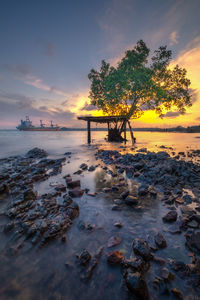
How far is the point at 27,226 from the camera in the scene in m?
2.69

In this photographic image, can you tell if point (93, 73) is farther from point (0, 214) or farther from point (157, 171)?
point (0, 214)

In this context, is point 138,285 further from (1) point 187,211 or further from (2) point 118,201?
(1) point 187,211

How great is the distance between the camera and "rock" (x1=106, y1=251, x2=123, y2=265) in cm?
198

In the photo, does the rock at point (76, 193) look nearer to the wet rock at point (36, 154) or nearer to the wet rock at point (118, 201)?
the wet rock at point (118, 201)

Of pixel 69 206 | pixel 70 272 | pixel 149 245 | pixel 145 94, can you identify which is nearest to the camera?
pixel 70 272

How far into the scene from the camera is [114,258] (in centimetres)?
200

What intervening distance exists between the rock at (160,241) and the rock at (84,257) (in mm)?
1234

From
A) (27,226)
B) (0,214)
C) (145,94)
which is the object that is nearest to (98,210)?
(27,226)

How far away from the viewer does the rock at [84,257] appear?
1.97 metres

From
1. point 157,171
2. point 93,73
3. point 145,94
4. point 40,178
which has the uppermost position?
point 93,73

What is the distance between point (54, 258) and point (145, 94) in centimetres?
2016

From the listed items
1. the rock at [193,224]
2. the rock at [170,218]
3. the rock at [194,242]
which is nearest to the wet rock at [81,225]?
the rock at [170,218]

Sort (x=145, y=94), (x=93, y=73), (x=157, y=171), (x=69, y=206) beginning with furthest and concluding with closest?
(x=93, y=73), (x=145, y=94), (x=157, y=171), (x=69, y=206)

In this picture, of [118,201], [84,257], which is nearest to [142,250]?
[84,257]
